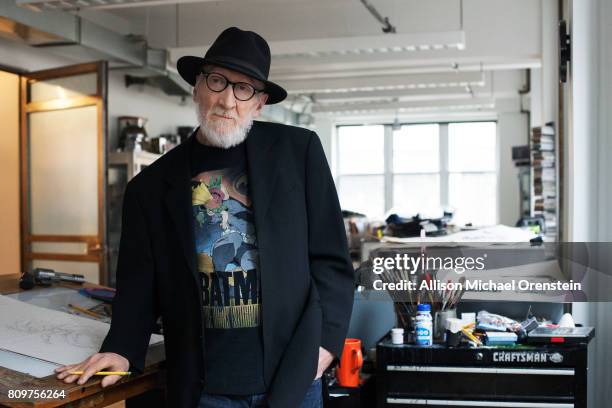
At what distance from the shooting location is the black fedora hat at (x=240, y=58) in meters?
1.80

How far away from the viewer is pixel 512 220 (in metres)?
14.9

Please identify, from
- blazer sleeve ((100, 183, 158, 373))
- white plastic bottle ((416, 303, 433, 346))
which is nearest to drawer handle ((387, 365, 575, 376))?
white plastic bottle ((416, 303, 433, 346))

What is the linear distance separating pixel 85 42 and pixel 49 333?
500 centimetres

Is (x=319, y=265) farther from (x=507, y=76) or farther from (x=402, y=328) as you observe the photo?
(x=507, y=76)

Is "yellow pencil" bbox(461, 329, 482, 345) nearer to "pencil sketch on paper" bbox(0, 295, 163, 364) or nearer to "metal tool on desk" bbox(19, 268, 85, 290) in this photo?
"pencil sketch on paper" bbox(0, 295, 163, 364)

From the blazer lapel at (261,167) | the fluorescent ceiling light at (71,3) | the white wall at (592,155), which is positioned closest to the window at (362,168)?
the fluorescent ceiling light at (71,3)

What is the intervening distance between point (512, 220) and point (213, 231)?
1401cm

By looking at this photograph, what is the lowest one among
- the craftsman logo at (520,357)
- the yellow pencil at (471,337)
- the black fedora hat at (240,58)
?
the craftsman logo at (520,357)

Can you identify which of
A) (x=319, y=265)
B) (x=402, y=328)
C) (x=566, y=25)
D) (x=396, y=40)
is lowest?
(x=402, y=328)

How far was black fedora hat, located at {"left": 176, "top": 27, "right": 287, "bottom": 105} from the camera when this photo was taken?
1.80m

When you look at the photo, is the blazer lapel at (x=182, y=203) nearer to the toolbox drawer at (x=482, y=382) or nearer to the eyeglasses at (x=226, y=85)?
the eyeglasses at (x=226, y=85)

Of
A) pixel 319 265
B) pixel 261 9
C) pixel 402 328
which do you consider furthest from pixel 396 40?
pixel 319 265

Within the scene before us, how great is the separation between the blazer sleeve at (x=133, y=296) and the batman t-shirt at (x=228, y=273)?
178 mm

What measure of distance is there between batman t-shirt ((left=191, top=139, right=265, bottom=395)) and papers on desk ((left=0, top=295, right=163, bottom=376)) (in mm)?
381
